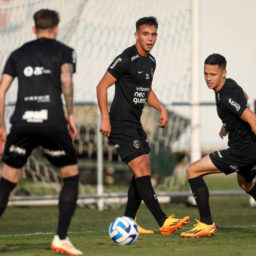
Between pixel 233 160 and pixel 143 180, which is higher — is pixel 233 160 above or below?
above

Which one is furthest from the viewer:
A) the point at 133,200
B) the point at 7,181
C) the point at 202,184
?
the point at 133,200

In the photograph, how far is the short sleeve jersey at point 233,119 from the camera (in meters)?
6.52

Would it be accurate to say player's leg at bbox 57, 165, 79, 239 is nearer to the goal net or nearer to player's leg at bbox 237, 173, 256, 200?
player's leg at bbox 237, 173, 256, 200

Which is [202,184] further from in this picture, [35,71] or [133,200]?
[35,71]

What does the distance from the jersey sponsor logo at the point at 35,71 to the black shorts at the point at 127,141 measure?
67.2 inches

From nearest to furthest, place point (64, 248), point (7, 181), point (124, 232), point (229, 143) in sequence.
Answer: point (64, 248), point (7, 181), point (124, 232), point (229, 143)

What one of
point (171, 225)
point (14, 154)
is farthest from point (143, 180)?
point (14, 154)

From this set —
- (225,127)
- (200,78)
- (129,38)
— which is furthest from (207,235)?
(129,38)

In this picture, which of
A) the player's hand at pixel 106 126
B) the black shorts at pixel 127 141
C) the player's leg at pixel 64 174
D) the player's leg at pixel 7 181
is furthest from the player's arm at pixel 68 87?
the black shorts at pixel 127 141

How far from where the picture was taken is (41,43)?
5.38 meters

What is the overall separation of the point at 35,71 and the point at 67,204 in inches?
42.0

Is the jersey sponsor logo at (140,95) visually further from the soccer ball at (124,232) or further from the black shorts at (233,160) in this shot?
the soccer ball at (124,232)

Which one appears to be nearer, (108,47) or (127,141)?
(127,141)

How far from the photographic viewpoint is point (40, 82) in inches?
209
